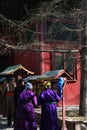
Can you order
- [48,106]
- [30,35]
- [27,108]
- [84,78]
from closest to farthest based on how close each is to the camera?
[27,108] < [48,106] < [84,78] < [30,35]

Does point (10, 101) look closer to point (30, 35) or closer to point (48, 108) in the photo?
point (30, 35)

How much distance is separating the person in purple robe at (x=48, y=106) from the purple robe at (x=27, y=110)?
0.26 meters

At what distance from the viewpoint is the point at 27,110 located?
1150 centimetres

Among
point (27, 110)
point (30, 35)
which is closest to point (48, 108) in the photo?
point (27, 110)

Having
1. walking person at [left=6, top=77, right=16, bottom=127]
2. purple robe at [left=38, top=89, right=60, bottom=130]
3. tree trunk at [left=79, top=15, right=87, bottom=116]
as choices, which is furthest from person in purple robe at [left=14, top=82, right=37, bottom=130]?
tree trunk at [left=79, top=15, right=87, bottom=116]

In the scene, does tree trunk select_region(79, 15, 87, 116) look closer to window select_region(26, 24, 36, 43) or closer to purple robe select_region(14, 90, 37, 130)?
window select_region(26, 24, 36, 43)

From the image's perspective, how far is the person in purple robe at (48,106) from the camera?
37.5 ft

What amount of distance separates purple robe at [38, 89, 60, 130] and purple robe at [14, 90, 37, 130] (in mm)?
252

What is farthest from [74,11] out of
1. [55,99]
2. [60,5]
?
[55,99]

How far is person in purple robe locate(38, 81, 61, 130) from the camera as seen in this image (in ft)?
37.5

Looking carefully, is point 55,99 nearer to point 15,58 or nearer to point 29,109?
point 29,109

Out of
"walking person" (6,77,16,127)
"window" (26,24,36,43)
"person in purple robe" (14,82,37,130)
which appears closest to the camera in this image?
"person in purple robe" (14,82,37,130)

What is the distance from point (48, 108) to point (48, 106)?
6 cm

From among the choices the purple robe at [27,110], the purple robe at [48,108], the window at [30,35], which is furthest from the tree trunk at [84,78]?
the purple robe at [27,110]
